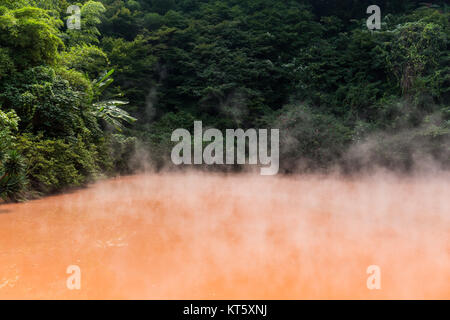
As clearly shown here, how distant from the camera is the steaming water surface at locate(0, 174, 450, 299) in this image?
3209 millimetres

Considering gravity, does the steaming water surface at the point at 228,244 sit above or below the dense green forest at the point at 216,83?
below

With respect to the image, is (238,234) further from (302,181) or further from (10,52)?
(10,52)

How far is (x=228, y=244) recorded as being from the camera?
4.48 meters

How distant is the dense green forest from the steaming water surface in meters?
1.96

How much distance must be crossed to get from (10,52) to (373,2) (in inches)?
586

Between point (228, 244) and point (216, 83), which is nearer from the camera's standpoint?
point (228, 244)

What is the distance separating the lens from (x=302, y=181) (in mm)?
10062

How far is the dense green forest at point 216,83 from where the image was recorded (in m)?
7.79

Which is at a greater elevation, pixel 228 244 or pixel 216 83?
pixel 216 83

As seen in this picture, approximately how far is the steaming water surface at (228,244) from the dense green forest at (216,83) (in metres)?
1.96

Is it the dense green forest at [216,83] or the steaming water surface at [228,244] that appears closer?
the steaming water surface at [228,244]

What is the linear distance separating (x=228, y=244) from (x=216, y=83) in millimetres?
11118

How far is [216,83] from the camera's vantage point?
14750 millimetres

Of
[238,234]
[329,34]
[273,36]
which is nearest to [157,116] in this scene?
[273,36]
